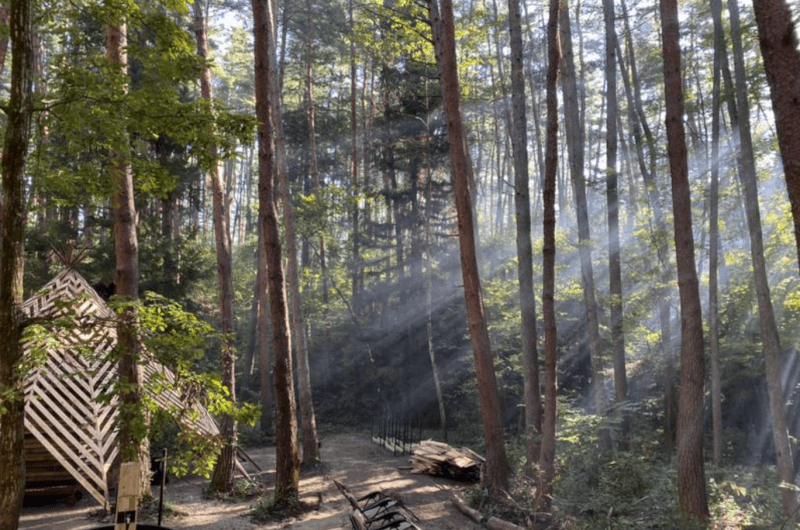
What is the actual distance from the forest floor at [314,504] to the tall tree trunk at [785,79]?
824 centimetres

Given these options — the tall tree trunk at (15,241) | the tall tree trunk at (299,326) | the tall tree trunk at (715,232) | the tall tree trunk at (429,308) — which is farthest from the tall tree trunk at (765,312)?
the tall tree trunk at (15,241)

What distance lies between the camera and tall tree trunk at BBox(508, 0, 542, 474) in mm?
12883

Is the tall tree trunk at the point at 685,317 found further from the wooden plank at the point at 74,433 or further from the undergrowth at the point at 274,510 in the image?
the wooden plank at the point at 74,433

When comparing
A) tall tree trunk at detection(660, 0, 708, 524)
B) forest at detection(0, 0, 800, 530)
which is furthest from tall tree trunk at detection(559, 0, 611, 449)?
tall tree trunk at detection(660, 0, 708, 524)

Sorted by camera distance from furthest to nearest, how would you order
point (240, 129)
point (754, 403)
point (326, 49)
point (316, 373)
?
1. point (326, 49)
2. point (316, 373)
3. point (754, 403)
4. point (240, 129)

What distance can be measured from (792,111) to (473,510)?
9.05m

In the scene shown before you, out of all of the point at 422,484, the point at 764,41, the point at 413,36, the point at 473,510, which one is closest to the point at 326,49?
the point at 413,36

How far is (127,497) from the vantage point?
3768 mm

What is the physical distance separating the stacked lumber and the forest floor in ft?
0.76

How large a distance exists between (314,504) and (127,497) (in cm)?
855

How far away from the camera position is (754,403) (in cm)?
1873

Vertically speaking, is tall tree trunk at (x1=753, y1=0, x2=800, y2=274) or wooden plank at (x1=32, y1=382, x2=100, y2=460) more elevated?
tall tree trunk at (x1=753, y1=0, x2=800, y2=274)

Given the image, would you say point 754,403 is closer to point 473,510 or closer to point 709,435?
point 709,435

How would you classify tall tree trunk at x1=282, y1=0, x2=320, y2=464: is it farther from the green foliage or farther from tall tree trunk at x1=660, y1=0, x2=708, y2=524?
tall tree trunk at x1=660, y1=0, x2=708, y2=524
